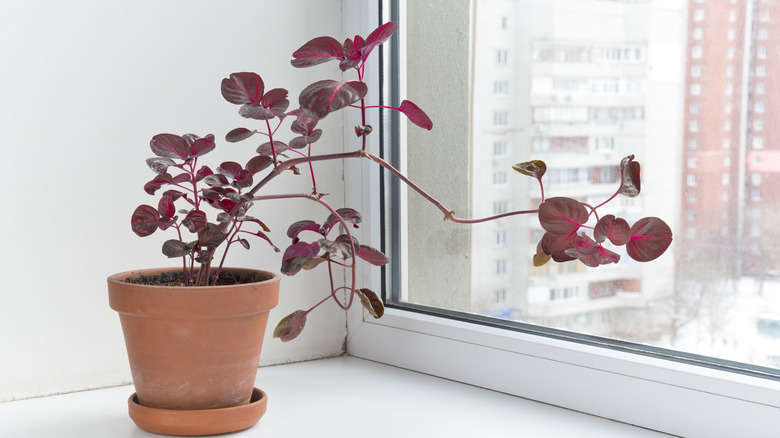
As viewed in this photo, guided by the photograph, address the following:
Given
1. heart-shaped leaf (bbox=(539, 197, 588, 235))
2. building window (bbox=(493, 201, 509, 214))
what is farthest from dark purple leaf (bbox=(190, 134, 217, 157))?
building window (bbox=(493, 201, 509, 214))

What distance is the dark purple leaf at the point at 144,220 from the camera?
980 mm

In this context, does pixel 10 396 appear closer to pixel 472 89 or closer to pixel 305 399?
pixel 305 399

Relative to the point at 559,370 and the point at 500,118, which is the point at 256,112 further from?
the point at 559,370

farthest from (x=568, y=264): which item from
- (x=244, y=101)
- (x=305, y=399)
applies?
(x=244, y=101)

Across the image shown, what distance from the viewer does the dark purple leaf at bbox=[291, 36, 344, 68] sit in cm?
93

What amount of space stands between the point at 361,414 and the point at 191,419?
270 millimetres

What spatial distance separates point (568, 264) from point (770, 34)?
0.47 m

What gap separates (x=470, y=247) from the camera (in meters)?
1.33

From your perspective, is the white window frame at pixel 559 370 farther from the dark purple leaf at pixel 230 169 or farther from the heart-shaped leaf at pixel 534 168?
the dark purple leaf at pixel 230 169

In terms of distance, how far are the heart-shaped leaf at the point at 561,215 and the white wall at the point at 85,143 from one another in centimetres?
70

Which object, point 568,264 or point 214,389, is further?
point 568,264

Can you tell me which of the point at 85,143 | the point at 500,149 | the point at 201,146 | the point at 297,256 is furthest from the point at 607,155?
the point at 85,143

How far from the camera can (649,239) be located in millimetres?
816

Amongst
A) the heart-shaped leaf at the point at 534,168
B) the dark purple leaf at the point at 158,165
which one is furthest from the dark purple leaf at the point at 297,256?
the heart-shaped leaf at the point at 534,168
